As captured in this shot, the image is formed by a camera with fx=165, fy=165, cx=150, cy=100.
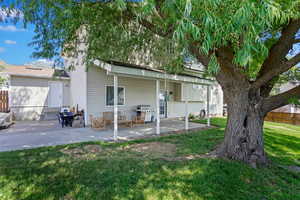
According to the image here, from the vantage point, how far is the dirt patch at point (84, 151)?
4695mm

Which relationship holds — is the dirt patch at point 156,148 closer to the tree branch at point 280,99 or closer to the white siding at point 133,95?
Answer: the tree branch at point 280,99

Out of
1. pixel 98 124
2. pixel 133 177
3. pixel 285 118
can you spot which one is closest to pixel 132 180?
pixel 133 177

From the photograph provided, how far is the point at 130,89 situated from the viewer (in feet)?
34.2

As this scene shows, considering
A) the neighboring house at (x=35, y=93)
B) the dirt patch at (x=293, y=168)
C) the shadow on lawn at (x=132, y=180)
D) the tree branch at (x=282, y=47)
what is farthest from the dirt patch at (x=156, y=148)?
the neighboring house at (x=35, y=93)

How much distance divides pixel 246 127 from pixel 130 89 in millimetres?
7277

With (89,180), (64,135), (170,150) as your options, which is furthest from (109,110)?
(89,180)

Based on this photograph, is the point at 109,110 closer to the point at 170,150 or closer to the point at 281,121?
the point at 170,150

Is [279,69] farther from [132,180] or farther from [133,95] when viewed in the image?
[133,95]

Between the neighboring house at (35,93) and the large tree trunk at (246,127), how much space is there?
33.0ft

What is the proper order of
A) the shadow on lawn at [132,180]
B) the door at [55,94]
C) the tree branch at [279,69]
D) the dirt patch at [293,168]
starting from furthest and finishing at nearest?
1. the door at [55,94]
2. the dirt patch at [293,168]
3. the tree branch at [279,69]
4. the shadow on lawn at [132,180]

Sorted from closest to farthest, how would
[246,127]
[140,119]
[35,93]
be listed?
[246,127]
[140,119]
[35,93]

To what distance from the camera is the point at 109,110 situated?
383 inches

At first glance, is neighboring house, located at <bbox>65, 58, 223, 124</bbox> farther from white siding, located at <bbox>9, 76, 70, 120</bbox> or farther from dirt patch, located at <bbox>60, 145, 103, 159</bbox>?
dirt patch, located at <bbox>60, 145, 103, 159</bbox>

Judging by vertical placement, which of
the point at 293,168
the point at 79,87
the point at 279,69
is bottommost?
the point at 293,168
